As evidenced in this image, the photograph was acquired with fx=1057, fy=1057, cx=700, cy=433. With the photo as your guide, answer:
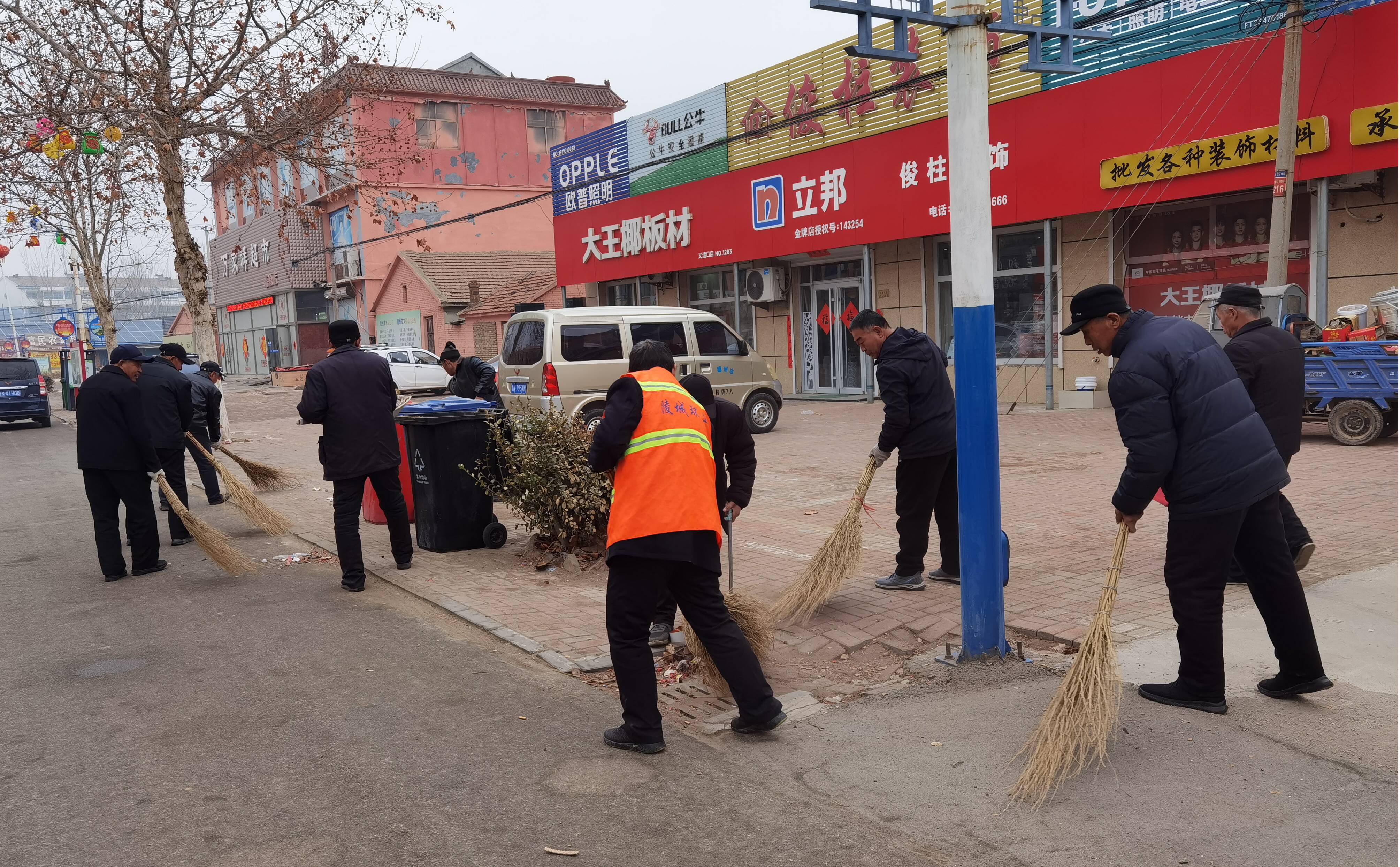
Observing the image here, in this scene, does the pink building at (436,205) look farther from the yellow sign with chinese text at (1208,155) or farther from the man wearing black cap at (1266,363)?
the man wearing black cap at (1266,363)

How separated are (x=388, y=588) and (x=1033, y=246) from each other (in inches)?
503

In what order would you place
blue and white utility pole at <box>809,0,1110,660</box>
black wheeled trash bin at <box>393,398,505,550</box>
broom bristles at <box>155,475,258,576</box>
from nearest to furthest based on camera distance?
blue and white utility pole at <box>809,0,1110,660</box> → broom bristles at <box>155,475,258,576</box> → black wheeled trash bin at <box>393,398,505,550</box>

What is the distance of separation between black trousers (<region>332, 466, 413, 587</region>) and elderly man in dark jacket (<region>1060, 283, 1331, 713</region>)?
16.4ft

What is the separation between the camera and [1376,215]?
12.6 m

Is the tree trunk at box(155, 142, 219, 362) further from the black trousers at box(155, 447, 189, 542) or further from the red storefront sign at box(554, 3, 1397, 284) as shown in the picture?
the red storefront sign at box(554, 3, 1397, 284)

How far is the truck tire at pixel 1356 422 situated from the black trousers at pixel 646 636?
29.7ft

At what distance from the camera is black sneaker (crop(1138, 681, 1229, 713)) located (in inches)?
160

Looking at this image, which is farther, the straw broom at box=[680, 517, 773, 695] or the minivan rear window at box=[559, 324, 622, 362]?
the minivan rear window at box=[559, 324, 622, 362]

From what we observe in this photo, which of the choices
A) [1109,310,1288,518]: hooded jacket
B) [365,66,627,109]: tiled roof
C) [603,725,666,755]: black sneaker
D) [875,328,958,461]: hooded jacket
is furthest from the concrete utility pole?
[365,66,627,109]: tiled roof

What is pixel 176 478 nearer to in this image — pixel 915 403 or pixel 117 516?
pixel 117 516

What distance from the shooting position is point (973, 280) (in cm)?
453

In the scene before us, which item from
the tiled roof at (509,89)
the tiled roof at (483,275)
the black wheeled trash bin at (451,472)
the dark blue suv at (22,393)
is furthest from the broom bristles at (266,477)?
the tiled roof at (509,89)

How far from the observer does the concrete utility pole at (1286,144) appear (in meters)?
11.7

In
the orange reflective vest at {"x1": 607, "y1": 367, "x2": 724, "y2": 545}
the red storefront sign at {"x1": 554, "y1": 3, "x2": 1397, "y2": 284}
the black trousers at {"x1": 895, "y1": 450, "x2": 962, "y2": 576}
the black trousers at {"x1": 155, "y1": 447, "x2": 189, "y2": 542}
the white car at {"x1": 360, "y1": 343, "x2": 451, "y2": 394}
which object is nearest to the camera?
the orange reflective vest at {"x1": 607, "y1": 367, "x2": 724, "y2": 545}
